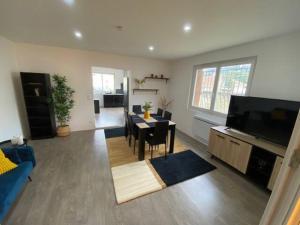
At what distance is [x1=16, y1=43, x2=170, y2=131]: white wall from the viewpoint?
3.48 meters

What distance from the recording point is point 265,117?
221 cm

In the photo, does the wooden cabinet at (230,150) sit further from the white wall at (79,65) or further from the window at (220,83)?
the white wall at (79,65)

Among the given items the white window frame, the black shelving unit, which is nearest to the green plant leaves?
the black shelving unit

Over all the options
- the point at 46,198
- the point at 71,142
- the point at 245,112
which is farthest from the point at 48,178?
the point at 245,112

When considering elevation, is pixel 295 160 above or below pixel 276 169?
above

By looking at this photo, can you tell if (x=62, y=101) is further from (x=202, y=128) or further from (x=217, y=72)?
(x=217, y=72)

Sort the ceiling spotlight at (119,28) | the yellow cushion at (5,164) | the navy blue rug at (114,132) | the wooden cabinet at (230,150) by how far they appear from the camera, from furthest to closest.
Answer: the navy blue rug at (114,132) → the wooden cabinet at (230,150) → the ceiling spotlight at (119,28) → the yellow cushion at (5,164)

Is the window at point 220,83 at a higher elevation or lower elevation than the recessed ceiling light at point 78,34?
lower

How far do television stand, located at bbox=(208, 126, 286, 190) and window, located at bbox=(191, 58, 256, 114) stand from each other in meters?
0.88

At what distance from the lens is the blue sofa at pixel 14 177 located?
1.37 meters

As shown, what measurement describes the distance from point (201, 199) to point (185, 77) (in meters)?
3.58

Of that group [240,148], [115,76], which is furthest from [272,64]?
[115,76]

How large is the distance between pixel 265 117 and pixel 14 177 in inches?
149

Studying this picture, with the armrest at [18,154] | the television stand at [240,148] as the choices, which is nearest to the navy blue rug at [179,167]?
the television stand at [240,148]
